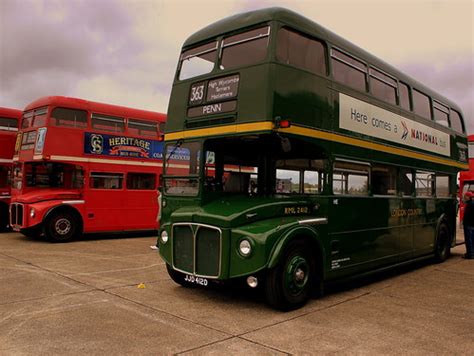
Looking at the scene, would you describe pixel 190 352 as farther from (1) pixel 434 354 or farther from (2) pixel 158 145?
(2) pixel 158 145

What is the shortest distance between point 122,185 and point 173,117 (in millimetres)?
7693

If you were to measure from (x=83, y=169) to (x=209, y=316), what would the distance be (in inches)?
359

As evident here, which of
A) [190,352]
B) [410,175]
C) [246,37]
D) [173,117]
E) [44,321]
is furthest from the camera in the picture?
[410,175]

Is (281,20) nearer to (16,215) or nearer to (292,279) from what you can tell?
(292,279)

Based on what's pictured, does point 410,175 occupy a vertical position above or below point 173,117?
below

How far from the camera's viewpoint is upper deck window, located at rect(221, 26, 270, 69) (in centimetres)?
622

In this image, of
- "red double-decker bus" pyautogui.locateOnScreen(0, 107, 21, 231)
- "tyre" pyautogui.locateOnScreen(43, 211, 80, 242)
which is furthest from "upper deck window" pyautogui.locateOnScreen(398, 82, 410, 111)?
"red double-decker bus" pyautogui.locateOnScreen(0, 107, 21, 231)

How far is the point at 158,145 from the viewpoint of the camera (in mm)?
15180

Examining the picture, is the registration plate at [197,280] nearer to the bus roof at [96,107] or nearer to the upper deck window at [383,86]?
A: the upper deck window at [383,86]

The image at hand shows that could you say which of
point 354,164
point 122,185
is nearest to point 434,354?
point 354,164

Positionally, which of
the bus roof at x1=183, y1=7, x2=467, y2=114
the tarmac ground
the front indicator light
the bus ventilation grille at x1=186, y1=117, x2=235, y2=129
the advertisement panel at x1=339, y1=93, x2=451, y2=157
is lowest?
the tarmac ground

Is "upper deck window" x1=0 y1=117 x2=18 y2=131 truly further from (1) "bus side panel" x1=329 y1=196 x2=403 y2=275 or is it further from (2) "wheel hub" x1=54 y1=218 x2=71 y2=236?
(1) "bus side panel" x1=329 y1=196 x2=403 y2=275

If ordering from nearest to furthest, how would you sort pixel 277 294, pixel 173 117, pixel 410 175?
pixel 277 294 → pixel 173 117 → pixel 410 175

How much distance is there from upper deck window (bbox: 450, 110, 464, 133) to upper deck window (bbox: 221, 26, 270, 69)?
24.4 feet
